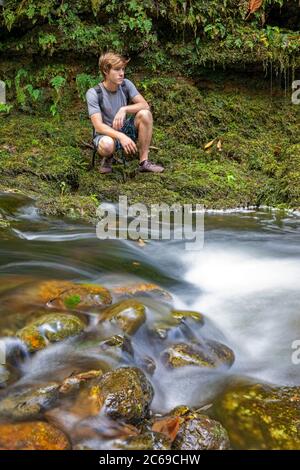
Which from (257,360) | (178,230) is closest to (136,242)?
(178,230)

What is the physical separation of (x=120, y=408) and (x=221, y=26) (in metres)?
8.86

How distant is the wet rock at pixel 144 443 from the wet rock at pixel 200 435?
5 cm

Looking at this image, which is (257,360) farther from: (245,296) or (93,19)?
(93,19)

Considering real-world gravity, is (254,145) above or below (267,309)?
above

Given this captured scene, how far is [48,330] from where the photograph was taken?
109 inches

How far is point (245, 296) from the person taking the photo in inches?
158

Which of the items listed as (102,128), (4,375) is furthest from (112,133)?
(4,375)

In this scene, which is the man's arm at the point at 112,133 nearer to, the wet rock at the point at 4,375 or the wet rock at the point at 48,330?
the wet rock at the point at 48,330

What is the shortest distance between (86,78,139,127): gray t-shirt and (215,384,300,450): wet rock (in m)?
5.11

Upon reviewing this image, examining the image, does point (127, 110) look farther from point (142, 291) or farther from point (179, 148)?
point (142, 291)

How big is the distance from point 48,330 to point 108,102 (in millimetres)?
4902

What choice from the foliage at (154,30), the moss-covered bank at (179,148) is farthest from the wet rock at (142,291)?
the foliage at (154,30)

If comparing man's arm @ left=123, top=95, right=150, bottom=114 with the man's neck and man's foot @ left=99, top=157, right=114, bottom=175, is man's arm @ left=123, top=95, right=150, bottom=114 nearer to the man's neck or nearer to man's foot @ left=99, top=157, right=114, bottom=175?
the man's neck
